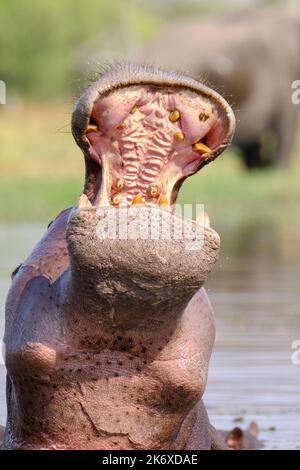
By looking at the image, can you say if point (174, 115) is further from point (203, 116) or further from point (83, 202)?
point (83, 202)

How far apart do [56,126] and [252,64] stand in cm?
405

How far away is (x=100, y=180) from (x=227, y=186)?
13.3 metres

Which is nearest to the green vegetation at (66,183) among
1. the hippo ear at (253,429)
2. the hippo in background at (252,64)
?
the hippo in background at (252,64)

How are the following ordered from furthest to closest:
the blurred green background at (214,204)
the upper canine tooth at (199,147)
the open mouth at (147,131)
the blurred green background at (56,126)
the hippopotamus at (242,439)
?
the blurred green background at (56,126) < the blurred green background at (214,204) < the hippopotamus at (242,439) < the upper canine tooth at (199,147) < the open mouth at (147,131)

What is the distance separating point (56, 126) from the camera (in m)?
25.6

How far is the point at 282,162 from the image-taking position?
2241 centimetres

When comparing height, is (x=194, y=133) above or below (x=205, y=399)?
above

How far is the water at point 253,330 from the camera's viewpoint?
237 inches

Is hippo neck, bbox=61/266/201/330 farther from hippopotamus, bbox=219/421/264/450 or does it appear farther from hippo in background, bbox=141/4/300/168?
hippo in background, bbox=141/4/300/168

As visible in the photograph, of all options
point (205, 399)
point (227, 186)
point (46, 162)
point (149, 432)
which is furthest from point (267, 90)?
point (149, 432)

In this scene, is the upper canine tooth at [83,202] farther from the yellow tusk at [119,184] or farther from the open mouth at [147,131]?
the yellow tusk at [119,184]

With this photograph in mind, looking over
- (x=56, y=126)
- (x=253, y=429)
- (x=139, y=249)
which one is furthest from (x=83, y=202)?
(x=56, y=126)

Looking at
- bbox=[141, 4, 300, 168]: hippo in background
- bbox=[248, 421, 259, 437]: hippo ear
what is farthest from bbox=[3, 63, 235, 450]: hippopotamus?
bbox=[141, 4, 300, 168]: hippo in background

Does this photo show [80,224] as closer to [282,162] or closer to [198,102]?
[198,102]
